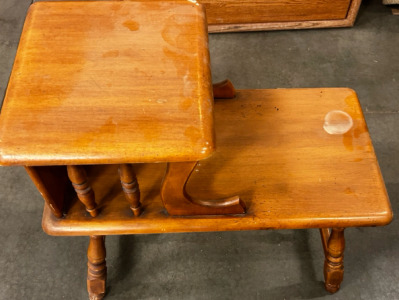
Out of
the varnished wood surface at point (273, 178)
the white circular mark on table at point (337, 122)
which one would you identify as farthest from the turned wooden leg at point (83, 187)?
the white circular mark on table at point (337, 122)

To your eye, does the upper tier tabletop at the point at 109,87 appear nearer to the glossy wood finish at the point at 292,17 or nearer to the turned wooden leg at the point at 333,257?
the turned wooden leg at the point at 333,257

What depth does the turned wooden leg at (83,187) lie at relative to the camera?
4.66 ft

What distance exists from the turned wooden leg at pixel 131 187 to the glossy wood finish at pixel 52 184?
22 cm

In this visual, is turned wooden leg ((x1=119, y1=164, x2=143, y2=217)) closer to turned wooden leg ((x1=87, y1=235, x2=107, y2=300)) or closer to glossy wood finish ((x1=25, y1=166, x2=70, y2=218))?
glossy wood finish ((x1=25, y1=166, x2=70, y2=218))

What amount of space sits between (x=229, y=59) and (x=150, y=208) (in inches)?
55.1

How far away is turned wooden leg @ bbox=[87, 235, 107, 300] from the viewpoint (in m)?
1.90

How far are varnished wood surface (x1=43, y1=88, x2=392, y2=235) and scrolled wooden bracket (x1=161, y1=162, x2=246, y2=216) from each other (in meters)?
0.03

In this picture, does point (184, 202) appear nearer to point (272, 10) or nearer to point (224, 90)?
point (224, 90)

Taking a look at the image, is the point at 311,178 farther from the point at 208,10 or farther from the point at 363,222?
the point at 208,10

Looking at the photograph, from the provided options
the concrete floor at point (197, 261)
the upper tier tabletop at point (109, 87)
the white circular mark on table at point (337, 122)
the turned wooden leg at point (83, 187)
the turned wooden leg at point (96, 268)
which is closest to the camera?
the upper tier tabletop at point (109, 87)

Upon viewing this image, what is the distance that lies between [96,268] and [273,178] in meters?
0.78

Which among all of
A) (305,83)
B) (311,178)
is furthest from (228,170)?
(305,83)

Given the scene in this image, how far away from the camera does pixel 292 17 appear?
2.84 m

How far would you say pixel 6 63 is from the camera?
280 centimetres
